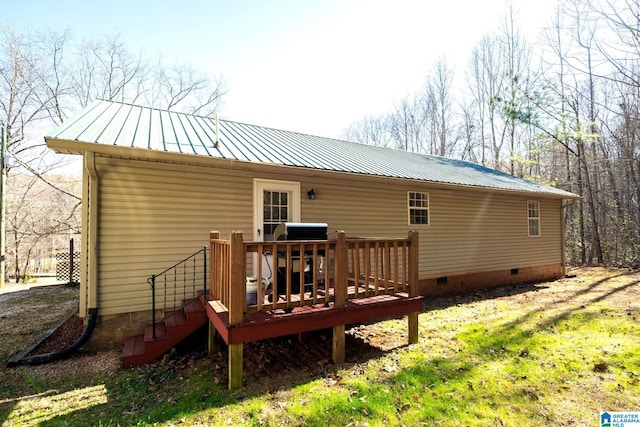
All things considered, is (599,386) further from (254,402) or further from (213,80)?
(213,80)

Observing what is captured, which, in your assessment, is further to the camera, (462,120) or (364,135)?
(364,135)

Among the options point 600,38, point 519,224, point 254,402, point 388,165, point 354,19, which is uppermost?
point 354,19

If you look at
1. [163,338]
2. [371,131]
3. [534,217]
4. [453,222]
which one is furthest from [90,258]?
[371,131]

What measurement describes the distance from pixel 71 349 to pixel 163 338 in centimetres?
139

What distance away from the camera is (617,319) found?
561cm

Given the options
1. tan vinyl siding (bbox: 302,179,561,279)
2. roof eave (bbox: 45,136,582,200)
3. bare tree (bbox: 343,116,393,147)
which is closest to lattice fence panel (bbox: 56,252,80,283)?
roof eave (bbox: 45,136,582,200)

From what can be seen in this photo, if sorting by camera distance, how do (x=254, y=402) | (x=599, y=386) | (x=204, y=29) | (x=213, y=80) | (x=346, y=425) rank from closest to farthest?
(x=346, y=425), (x=254, y=402), (x=599, y=386), (x=204, y=29), (x=213, y=80)

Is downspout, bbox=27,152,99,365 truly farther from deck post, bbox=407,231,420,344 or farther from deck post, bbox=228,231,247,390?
deck post, bbox=407,231,420,344

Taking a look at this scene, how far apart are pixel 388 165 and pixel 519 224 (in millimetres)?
5277

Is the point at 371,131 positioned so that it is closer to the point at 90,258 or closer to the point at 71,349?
the point at 90,258

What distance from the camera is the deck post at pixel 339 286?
4008 millimetres

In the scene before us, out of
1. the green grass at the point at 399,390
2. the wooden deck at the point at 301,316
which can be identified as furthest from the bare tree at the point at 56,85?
the wooden deck at the point at 301,316

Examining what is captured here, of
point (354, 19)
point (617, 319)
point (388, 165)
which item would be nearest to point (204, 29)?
point (354, 19)

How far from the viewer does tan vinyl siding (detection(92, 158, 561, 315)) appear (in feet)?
15.0
